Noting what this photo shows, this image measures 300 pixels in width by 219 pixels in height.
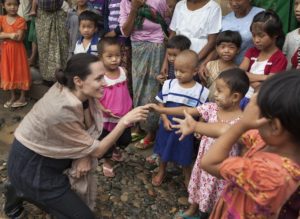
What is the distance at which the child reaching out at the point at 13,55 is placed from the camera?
4992 millimetres

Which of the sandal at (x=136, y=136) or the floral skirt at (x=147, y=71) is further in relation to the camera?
the sandal at (x=136, y=136)

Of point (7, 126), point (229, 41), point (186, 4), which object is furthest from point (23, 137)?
A: point (7, 126)

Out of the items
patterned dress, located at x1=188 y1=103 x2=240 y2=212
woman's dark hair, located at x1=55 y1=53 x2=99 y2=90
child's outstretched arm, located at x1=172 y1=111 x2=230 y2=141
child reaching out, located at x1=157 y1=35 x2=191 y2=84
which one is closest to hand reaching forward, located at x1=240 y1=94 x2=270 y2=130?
child's outstretched arm, located at x1=172 y1=111 x2=230 y2=141

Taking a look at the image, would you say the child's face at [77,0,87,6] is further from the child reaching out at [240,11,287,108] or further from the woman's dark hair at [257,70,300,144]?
the woman's dark hair at [257,70,300,144]

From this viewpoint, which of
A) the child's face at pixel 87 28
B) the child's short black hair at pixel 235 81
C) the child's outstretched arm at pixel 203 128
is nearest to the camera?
the child's outstretched arm at pixel 203 128

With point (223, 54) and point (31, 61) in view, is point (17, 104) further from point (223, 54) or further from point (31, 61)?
point (223, 54)

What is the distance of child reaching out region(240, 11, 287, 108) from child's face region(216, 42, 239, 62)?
0.58 feet

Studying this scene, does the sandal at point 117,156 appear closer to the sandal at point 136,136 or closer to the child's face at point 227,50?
the sandal at point 136,136

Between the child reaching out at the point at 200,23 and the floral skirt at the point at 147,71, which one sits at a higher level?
the child reaching out at the point at 200,23

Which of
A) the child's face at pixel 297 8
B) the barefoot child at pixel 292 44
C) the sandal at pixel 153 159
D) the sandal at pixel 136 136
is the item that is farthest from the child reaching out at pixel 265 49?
the sandal at pixel 136 136

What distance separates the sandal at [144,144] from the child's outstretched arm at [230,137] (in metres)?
2.62

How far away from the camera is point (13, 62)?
203 inches

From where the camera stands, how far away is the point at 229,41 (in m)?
3.22

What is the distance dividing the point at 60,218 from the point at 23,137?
63 centimetres
